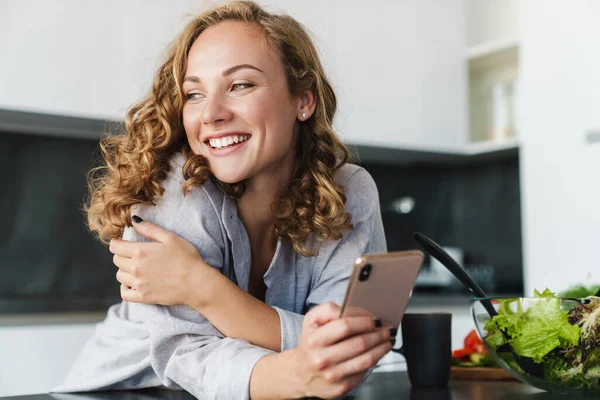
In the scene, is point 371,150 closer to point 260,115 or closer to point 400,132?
point 400,132

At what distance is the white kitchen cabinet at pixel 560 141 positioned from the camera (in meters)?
2.72

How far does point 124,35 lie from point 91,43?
118 mm

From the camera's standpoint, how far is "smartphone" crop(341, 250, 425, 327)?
730 mm

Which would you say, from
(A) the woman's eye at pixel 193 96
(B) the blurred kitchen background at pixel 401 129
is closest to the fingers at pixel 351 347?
(A) the woman's eye at pixel 193 96

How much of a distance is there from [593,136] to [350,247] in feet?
5.81

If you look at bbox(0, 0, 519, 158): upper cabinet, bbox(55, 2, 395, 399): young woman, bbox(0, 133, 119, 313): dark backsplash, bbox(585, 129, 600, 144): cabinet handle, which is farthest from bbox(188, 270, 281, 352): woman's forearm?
bbox(585, 129, 600, 144): cabinet handle

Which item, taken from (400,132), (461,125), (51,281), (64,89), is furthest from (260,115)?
(461,125)

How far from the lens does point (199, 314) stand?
106cm

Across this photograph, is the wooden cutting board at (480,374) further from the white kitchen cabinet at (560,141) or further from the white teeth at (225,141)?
the white kitchen cabinet at (560,141)

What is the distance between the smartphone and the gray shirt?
0.67 ft

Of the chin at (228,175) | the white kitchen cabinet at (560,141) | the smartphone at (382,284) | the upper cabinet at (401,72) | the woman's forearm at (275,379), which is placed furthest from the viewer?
the upper cabinet at (401,72)

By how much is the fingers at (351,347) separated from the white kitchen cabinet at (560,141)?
6.83 feet

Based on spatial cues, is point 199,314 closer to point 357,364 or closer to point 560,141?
point 357,364

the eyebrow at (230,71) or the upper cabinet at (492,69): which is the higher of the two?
the upper cabinet at (492,69)
